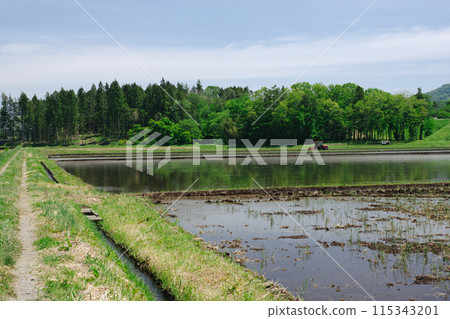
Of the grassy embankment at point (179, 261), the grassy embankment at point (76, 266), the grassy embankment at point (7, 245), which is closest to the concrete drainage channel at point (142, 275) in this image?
the grassy embankment at point (179, 261)

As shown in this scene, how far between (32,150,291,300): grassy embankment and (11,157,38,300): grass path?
2.69ft

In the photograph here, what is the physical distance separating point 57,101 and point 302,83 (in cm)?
7062

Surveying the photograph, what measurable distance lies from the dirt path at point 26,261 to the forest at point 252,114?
194 feet

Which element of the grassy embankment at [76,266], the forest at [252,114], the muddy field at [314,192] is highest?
the forest at [252,114]

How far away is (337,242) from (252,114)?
82.7m

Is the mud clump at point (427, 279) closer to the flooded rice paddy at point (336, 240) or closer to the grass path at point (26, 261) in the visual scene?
the flooded rice paddy at point (336, 240)

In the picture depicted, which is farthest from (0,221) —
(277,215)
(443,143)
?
(443,143)

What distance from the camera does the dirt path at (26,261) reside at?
7.46 m

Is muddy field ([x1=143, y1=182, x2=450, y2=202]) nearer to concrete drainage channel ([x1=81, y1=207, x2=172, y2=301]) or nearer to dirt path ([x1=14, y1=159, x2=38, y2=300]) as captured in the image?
concrete drainage channel ([x1=81, y1=207, x2=172, y2=301])

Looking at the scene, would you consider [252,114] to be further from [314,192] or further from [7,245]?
[7,245]

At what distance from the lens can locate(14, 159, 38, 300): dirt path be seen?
7.46 m

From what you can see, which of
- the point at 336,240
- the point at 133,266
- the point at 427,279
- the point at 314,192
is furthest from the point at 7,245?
the point at 314,192

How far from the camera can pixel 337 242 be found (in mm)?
12852

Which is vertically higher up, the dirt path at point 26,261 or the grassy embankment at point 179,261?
the dirt path at point 26,261
